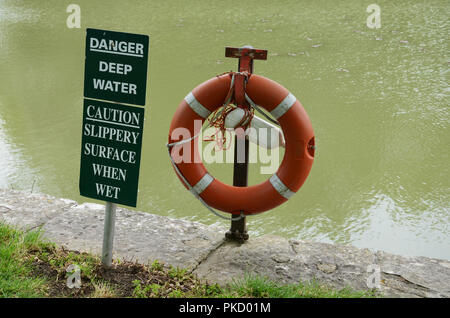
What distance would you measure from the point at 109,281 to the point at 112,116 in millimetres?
590

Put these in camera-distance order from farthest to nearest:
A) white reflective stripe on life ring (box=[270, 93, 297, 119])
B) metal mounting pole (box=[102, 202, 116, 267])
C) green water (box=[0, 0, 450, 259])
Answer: green water (box=[0, 0, 450, 259]), white reflective stripe on life ring (box=[270, 93, 297, 119]), metal mounting pole (box=[102, 202, 116, 267])

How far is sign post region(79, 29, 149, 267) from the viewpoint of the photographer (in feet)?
5.62

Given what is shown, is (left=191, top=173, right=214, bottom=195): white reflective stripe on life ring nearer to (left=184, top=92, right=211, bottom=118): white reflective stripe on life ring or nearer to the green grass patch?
(left=184, top=92, right=211, bottom=118): white reflective stripe on life ring

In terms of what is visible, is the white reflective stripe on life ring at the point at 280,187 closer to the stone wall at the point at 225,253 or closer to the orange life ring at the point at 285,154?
the orange life ring at the point at 285,154

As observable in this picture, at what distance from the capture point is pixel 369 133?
3.77 metres

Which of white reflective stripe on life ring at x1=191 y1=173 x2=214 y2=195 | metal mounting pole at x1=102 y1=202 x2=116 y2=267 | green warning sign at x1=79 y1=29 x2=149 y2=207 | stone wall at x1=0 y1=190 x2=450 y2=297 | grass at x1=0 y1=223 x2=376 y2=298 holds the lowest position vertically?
grass at x1=0 y1=223 x2=376 y2=298

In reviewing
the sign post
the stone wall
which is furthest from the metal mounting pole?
the stone wall

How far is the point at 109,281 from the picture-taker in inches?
71.7

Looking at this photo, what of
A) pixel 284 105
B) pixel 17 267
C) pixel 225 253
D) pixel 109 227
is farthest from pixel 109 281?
pixel 284 105

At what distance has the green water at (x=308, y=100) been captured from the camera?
2.93 m

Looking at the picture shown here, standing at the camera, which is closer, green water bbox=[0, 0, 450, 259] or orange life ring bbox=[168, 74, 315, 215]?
orange life ring bbox=[168, 74, 315, 215]

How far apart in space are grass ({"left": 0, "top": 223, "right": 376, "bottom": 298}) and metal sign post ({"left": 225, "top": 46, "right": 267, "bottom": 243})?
309mm

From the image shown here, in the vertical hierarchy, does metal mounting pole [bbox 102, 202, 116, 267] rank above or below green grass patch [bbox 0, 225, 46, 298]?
above

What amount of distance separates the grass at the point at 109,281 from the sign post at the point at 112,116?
5.2 inches
